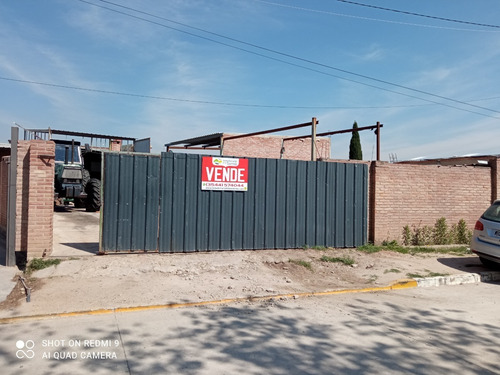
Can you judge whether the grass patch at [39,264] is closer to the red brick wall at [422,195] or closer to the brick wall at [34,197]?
the brick wall at [34,197]

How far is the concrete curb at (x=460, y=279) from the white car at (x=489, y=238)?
1.15 feet

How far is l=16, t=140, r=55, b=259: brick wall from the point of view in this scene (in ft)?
25.5

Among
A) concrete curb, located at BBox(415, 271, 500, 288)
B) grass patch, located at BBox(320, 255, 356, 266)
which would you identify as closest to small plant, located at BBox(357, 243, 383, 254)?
grass patch, located at BBox(320, 255, 356, 266)

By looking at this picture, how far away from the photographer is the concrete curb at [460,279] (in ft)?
26.4

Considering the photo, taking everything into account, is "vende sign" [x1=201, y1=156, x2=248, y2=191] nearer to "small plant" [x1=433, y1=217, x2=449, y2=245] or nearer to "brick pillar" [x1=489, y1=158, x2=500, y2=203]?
"small plant" [x1=433, y1=217, x2=449, y2=245]

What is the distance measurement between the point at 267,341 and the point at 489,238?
6.62 metres

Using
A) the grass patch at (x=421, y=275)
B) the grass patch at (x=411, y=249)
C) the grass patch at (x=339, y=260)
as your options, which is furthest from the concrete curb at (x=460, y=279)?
the grass patch at (x=411, y=249)

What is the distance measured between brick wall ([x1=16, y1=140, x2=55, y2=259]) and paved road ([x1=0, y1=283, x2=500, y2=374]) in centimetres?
301

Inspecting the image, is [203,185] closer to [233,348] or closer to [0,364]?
[233,348]

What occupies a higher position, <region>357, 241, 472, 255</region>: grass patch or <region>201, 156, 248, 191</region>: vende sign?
<region>201, 156, 248, 191</region>: vende sign

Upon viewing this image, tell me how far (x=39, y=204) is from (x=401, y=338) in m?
6.80

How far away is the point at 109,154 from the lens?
8.16 metres

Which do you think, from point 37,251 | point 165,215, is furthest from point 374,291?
point 37,251

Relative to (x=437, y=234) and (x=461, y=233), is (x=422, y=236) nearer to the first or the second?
(x=437, y=234)
